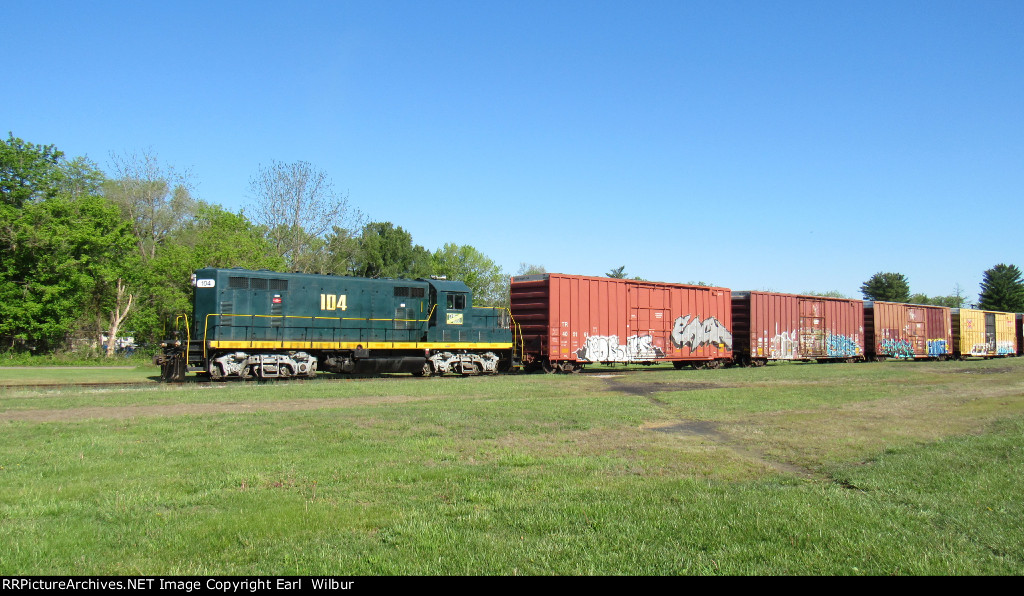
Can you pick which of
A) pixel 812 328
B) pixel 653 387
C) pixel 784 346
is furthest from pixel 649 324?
pixel 812 328

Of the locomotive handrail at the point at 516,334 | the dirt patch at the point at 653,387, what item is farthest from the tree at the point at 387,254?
the dirt patch at the point at 653,387

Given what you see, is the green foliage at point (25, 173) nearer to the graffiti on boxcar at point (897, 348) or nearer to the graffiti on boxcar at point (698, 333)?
the graffiti on boxcar at point (698, 333)

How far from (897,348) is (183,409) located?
42102 millimetres

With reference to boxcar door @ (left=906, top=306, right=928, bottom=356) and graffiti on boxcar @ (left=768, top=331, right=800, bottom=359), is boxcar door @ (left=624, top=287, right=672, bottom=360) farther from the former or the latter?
boxcar door @ (left=906, top=306, right=928, bottom=356)

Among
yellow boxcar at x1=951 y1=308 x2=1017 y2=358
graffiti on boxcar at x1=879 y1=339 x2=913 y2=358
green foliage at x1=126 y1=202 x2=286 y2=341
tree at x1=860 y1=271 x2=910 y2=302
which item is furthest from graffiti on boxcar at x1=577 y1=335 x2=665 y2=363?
tree at x1=860 y1=271 x2=910 y2=302

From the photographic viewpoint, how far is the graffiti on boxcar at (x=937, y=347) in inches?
1744

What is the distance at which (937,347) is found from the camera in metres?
45.0

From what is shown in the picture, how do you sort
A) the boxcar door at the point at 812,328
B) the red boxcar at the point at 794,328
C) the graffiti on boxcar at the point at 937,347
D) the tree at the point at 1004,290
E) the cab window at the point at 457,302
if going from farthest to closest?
the tree at the point at 1004,290 < the graffiti on boxcar at the point at 937,347 < the boxcar door at the point at 812,328 < the red boxcar at the point at 794,328 < the cab window at the point at 457,302

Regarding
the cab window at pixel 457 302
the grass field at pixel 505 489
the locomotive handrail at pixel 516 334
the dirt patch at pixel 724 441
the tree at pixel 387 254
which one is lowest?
the dirt patch at pixel 724 441

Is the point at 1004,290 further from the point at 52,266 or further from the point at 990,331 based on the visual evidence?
the point at 52,266

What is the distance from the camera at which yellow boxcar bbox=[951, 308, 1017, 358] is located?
46750 mm

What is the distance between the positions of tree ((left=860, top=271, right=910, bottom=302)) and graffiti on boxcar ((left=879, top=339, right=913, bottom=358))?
59234 millimetres

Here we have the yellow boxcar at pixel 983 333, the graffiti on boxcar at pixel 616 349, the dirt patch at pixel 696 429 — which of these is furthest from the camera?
the yellow boxcar at pixel 983 333

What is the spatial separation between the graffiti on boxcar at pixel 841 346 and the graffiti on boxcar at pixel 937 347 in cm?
966
